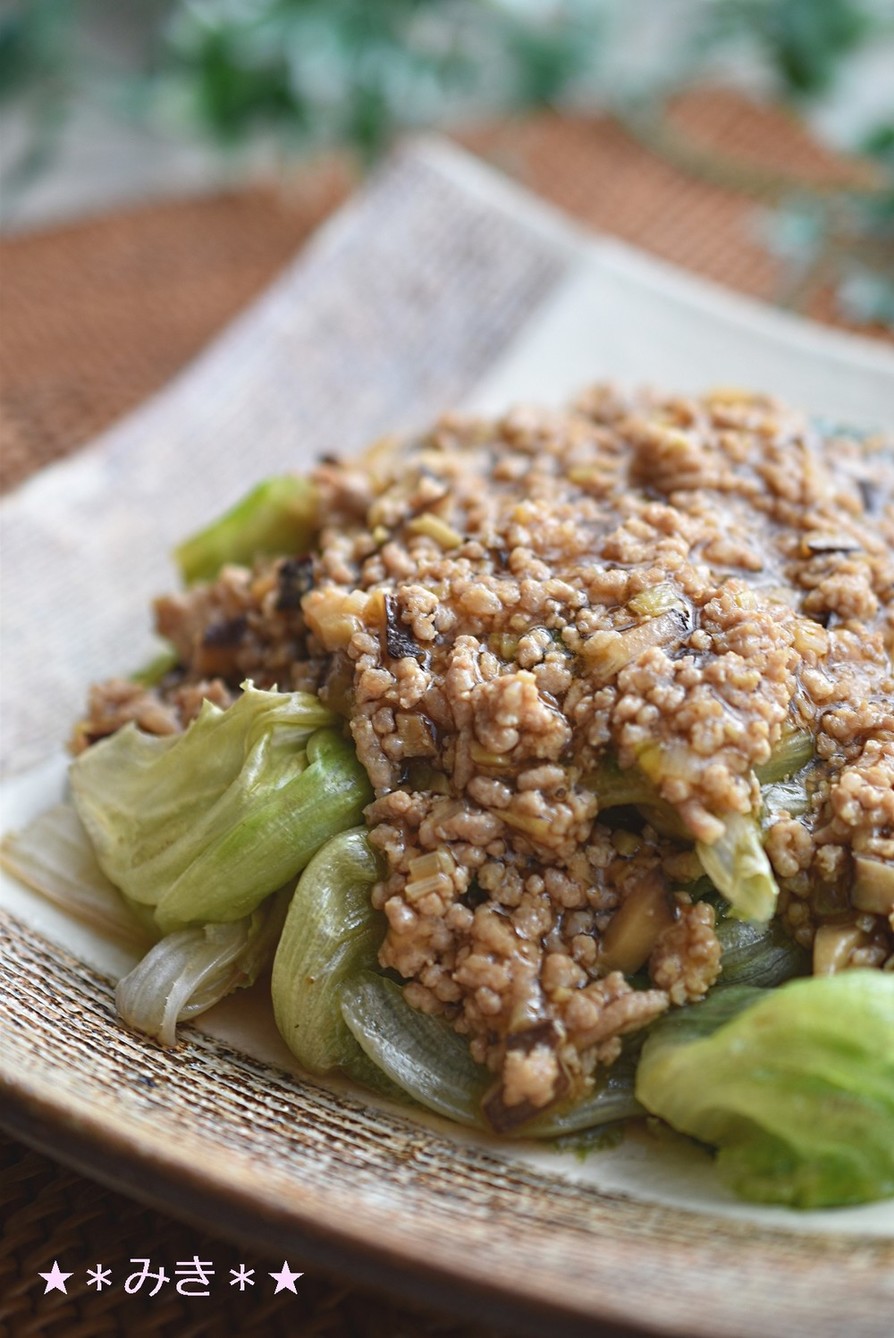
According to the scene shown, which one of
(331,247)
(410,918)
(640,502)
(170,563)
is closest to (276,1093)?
(410,918)

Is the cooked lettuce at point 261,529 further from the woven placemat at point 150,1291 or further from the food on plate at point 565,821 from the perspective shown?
the woven placemat at point 150,1291

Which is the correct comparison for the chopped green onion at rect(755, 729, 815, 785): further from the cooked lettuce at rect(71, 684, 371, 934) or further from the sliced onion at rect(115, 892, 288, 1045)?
the sliced onion at rect(115, 892, 288, 1045)

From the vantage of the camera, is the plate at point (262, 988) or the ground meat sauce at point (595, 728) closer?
the plate at point (262, 988)

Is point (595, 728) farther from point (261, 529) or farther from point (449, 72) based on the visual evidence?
point (449, 72)

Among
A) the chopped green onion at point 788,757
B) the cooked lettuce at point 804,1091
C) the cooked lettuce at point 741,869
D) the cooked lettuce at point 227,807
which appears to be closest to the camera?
the cooked lettuce at point 804,1091

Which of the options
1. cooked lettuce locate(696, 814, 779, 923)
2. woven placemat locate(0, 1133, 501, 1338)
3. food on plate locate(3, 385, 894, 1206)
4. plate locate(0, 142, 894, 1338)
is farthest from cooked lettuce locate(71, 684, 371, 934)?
cooked lettuce locate(696, 814, 779, 923)

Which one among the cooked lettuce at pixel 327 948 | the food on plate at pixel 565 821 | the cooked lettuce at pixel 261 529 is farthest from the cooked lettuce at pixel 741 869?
the cooked lettuce at pixel 261 529

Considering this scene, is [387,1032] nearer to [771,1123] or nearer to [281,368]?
[771,1123]
